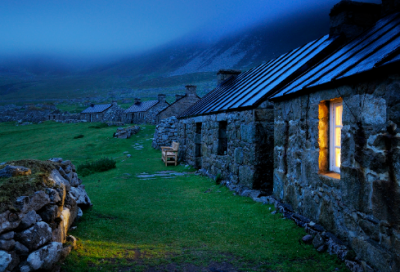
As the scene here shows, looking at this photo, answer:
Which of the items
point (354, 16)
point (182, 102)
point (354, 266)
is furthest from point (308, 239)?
point (182, 102)

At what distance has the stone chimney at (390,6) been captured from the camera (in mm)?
6578

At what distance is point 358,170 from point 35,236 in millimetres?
4302

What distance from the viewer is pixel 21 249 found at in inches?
134

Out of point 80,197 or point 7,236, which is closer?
point 7,236

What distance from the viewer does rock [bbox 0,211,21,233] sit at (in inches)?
129

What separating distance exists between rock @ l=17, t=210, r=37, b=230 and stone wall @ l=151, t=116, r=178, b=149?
57.6 feet

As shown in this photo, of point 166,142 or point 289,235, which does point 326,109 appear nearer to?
point 289,235

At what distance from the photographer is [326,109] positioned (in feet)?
17.5

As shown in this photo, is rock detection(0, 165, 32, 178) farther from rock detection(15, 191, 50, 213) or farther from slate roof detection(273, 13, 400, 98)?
slate roof detection(273, 13, 400, 98)

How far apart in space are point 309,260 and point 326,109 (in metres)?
2.58

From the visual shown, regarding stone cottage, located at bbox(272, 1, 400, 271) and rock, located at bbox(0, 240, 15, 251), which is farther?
stone cottage, located at bbox(272, 1, 400, 271)

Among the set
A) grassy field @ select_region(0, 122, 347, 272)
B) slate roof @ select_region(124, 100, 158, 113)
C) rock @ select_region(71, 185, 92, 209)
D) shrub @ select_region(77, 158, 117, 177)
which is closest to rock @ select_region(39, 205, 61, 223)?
grassy field @ select_region(0, 122, 347, 272)

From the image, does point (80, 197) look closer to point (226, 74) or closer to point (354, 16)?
point (354, 16)

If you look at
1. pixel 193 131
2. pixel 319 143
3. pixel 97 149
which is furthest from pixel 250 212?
pixel 97 149
